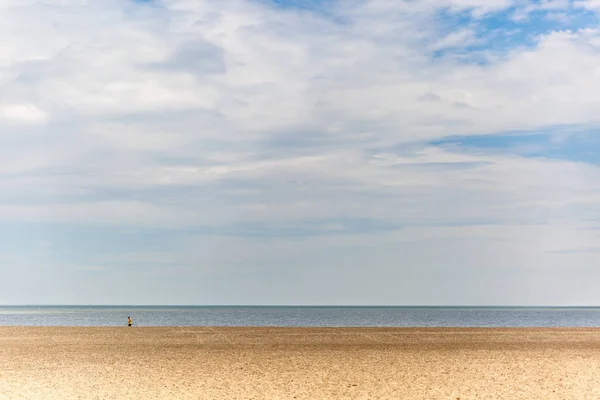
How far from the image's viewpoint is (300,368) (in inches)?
1078

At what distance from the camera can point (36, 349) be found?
120 feet

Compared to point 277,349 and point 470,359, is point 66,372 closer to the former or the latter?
point 277,349

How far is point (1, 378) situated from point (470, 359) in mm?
20030

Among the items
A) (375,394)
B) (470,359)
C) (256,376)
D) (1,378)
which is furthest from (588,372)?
(1,378)

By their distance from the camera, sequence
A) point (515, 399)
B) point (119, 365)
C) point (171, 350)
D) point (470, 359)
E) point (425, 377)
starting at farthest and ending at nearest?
point (171, 350) → point (470, 359) → point (119, 365) → point (425, 377) → point (515, 399)

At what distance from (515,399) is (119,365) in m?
16.9

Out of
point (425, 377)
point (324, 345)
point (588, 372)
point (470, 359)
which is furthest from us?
point (324, 345)

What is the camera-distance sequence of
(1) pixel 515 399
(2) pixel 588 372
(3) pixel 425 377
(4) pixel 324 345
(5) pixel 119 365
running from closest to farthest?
1. (1) pixel 515 399
2. (3) pixel 425 377
3. (2) pixel 588 372
4. (5) pixel 119 365
5. (4) pixel 324 345

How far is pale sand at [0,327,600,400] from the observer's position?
70.4ft

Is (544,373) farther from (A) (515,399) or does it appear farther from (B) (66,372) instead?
(B) (66,372)

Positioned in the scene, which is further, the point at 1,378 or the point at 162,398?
the point at 1,378

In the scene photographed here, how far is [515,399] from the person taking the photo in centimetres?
2025

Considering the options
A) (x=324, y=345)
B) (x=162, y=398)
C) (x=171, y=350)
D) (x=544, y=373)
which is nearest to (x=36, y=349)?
(x=171, y=350)

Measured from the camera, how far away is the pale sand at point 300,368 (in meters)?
21.5
